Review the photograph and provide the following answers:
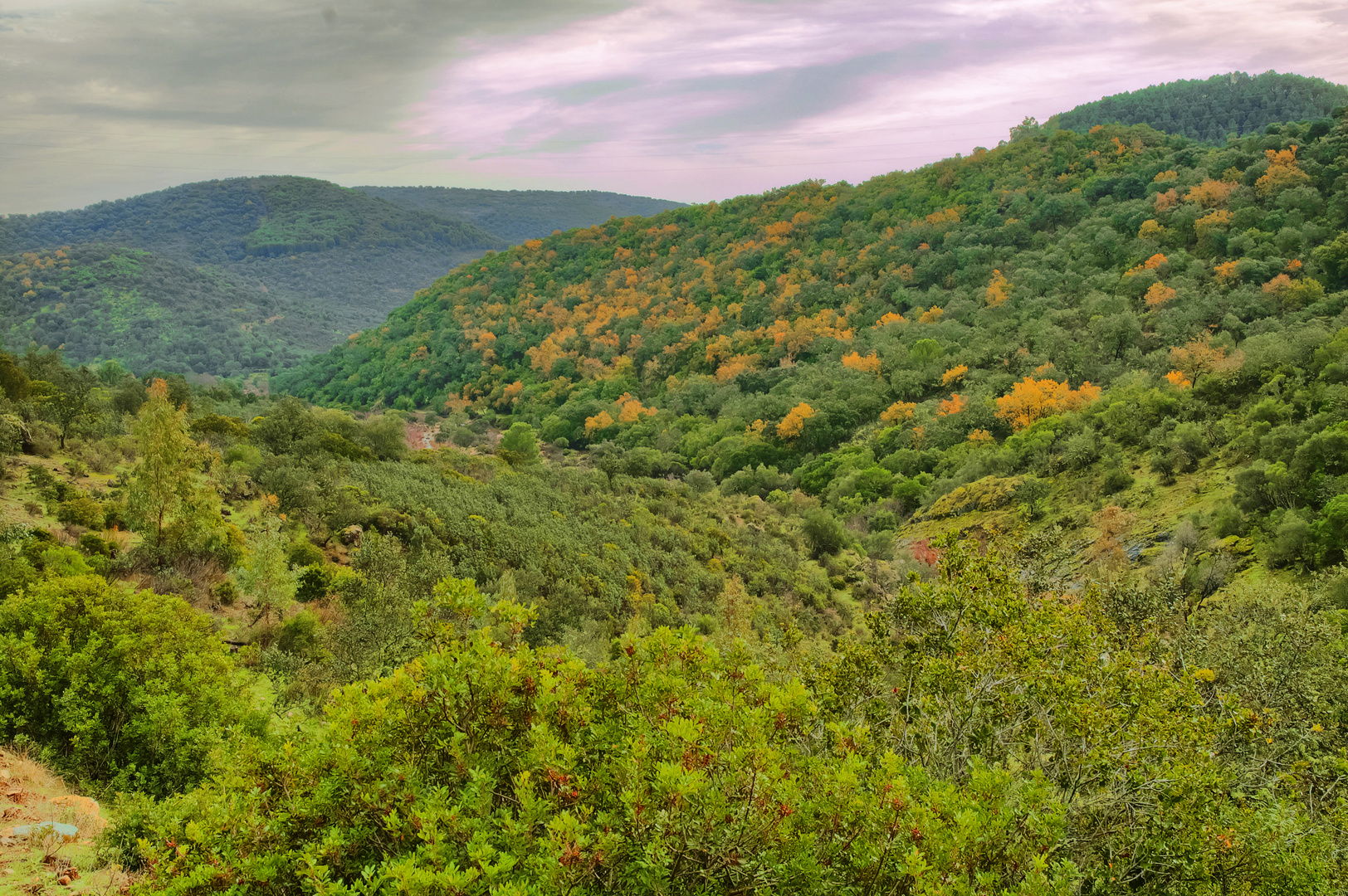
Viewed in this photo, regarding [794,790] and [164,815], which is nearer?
[794,790]

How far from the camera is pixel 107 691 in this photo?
948 cm

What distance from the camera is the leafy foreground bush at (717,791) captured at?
432 cm

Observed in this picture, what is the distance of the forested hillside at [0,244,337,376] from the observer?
409 feet

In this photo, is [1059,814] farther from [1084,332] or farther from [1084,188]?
[1084,188]

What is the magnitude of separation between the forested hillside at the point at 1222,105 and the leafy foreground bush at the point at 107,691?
150 meters

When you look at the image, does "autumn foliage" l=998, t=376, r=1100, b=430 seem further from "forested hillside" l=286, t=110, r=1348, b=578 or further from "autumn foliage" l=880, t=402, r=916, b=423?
"autumn foliage" l=880, t=402, r=916, b=423

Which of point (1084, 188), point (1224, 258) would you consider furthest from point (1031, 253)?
point (1224, 258)

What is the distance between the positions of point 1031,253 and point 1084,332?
19214 mm

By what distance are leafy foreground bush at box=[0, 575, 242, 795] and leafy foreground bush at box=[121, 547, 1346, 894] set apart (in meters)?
2.58

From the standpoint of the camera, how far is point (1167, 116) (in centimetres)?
13175

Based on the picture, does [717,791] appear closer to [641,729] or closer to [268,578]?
[641,729]

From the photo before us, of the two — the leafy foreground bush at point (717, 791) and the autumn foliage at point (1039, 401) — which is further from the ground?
the leafy foreground bush at point (717, 791)

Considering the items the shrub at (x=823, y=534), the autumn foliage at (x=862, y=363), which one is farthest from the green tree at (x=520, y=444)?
the autumn foliage at (x=862, y=363)

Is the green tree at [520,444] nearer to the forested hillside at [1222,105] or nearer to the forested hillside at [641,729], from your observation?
the forested hillside at [641,729]
